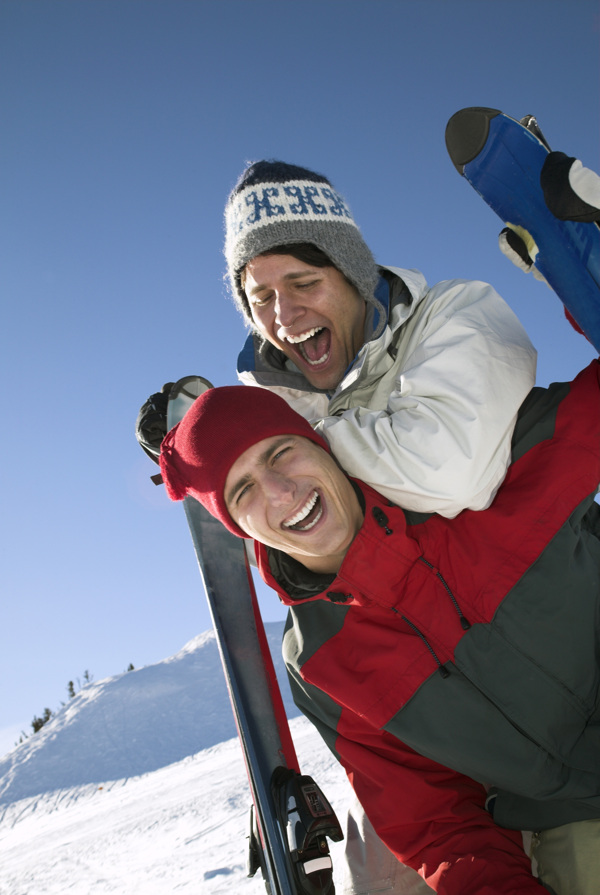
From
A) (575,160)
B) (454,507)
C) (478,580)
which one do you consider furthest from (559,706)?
(575,160)

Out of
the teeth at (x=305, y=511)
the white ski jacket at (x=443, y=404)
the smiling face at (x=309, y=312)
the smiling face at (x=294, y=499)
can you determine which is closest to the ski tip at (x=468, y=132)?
the white ski jacket at (x=443, y=404)

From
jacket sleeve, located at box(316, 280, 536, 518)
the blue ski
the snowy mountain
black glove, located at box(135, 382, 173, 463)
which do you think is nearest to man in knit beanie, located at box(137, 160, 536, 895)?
jacket sleeve, located at box(316, 280, 536, 518)

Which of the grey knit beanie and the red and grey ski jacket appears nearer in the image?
the red and grey ski jacket

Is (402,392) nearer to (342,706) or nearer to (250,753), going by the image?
(342,706)

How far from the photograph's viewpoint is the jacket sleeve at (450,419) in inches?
65.1

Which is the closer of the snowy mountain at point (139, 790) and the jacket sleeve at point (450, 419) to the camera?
the jacket sleeve at point (450, 419)

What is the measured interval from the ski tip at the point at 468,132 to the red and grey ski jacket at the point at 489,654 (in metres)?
0.68

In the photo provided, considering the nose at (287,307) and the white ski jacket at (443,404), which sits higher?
the nose at (287,307)

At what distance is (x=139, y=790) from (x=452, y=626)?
21.3ft

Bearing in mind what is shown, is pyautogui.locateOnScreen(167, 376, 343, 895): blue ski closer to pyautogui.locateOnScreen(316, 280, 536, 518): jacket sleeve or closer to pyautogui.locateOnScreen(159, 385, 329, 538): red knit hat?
pyautogui.locateOnScreen(159, 385, 329, 538): red knit hat

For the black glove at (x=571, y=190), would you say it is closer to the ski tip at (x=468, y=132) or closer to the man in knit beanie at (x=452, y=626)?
the ski tip at (x=468, y=132)

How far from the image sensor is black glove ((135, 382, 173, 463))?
295 centimetres

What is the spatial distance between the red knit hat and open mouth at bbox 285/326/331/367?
406 mm

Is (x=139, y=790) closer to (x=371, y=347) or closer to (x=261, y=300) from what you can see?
(x=261, y=300)
